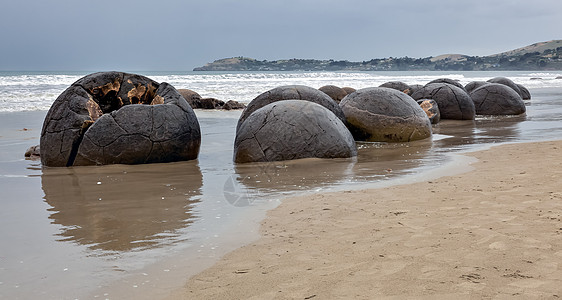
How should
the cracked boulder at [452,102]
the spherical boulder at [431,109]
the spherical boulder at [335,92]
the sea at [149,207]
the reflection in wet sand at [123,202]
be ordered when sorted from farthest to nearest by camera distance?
the spherical boulder at [335,92], the cracked boulder at [452,102], the spherical boulder at [431,109], the reflection in wet sand at [123,202], the sea at [149,207]

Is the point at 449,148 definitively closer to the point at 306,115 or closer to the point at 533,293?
the point at 306,115

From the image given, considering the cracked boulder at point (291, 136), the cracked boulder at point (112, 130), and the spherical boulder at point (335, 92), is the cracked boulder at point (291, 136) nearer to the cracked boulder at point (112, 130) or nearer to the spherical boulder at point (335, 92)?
the cracked boulder at point (112, 130)

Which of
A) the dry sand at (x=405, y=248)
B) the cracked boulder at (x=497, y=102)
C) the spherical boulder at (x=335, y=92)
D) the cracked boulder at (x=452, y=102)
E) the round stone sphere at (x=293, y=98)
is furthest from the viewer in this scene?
the spherical boulder at (x=335, y=92)

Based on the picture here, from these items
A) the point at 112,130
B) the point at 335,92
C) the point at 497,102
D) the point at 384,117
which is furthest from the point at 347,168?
the point at 335,92

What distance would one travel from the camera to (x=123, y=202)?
17.4 ft


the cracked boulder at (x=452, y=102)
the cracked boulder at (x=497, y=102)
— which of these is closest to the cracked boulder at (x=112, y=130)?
the cracked boulder at (x=452, y=102)

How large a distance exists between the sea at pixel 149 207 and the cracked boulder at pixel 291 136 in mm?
192

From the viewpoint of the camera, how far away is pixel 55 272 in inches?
132

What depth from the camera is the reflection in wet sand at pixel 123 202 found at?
4.11 meters

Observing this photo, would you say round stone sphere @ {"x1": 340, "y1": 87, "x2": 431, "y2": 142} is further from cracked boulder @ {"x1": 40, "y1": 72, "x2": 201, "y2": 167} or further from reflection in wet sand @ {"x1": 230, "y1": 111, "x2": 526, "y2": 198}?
cracked boulder @ {"x1": 40, "y1": 72, "x2": 201, "y2": 167}

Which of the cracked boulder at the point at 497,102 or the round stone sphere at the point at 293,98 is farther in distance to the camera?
the cracked boulder at the point at 497,102

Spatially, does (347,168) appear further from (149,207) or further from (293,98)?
(293,98)

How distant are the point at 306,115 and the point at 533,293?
5360 mm

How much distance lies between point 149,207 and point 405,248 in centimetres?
251
